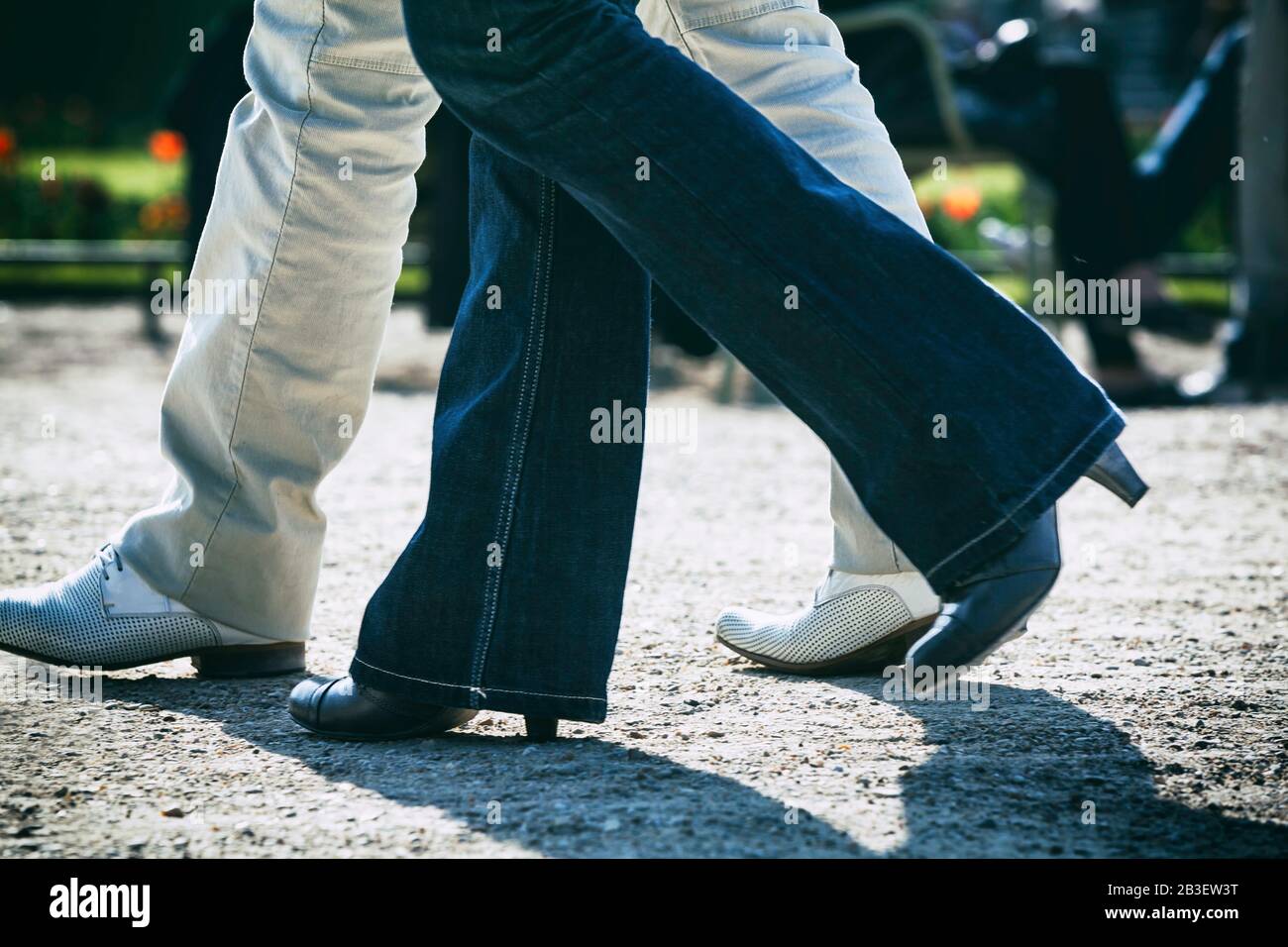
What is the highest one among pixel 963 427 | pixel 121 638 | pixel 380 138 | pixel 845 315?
pixel 380 138

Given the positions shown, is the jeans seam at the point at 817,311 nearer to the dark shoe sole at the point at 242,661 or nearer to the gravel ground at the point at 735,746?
the gravel ground at the point at 735,746

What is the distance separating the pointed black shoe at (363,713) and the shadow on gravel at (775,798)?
0.7 inches

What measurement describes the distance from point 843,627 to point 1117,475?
2.15ft

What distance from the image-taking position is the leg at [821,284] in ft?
4.88

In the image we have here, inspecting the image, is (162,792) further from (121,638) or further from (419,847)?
(121,638)

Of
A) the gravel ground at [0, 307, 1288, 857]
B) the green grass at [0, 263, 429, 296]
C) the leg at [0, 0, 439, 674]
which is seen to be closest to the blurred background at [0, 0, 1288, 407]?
the green grass at [0, 263, 429, 296]

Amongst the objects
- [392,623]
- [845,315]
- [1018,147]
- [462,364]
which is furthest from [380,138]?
[1018,147]

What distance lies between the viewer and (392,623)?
1.79 m

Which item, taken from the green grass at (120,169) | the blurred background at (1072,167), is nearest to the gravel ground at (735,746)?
the blurred background at (1072,167)

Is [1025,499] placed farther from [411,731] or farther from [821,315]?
[411,731]

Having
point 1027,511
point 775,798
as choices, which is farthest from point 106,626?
point 1027,511

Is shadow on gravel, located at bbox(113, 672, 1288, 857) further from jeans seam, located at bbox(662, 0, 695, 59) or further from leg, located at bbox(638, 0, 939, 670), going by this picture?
jeans seam, located at bbox(662, 0, 695, 59)
